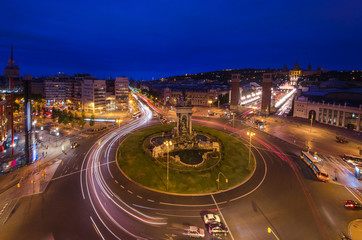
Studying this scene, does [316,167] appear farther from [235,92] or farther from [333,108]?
[235,92]

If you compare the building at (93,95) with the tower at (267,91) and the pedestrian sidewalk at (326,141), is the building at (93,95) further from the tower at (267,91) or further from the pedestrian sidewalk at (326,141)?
the tower at (267,91)

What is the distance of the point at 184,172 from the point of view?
131ft

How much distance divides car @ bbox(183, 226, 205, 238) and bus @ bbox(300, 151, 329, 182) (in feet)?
88.6

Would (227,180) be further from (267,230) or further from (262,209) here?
Result: (267,230)

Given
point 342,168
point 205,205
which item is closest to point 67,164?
point 205,205

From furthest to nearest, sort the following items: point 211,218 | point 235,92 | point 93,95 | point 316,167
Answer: point 235,92, point 93,95, point 316,167, point 211,218

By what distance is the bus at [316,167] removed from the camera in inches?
1449

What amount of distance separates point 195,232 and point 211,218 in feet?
10.3

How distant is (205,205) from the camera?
29812 mm

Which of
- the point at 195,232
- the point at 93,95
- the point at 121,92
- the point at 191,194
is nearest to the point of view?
the point at 195,232

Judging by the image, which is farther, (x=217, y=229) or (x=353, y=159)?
(x=353, y=159)

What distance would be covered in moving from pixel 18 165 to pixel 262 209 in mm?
47632

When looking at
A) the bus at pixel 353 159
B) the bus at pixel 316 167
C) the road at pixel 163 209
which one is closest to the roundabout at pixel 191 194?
the road at pixel 163 209

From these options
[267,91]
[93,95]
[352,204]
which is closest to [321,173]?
[352,204]
